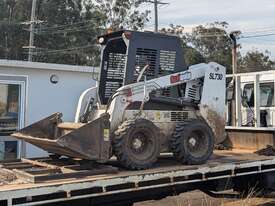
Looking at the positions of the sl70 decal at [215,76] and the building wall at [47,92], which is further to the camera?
the building wall at [47,92]

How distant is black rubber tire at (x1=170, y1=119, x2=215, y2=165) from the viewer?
8.29m

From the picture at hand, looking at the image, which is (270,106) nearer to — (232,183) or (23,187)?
(232,183)

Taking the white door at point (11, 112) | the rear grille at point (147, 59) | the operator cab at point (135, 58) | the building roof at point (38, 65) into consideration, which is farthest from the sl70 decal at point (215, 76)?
Answer: the white door at point (11, 112)

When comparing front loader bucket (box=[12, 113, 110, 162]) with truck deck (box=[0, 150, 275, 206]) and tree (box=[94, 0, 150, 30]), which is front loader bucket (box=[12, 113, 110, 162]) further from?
tree (box=[94, 0, 150, 30])

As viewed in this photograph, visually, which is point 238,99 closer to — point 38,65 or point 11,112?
point 38,65

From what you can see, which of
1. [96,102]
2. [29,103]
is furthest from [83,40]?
[96,102]

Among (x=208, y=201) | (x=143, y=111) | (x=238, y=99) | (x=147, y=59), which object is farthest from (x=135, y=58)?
(x=238, y=99)

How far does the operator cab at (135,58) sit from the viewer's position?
848 cm

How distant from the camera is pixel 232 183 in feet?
30.4

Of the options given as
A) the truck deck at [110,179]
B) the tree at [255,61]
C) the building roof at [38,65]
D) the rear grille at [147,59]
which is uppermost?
the tree at [255,61]

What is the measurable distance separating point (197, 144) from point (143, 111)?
1.03m

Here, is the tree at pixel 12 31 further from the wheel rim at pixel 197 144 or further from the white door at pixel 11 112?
the wheel rim at pixel 197 144

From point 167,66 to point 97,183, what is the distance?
286 cm

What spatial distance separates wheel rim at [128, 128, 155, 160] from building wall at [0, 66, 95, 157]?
264 inches
